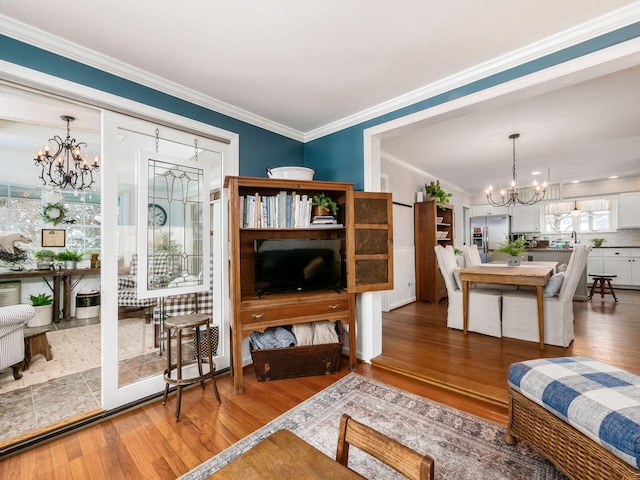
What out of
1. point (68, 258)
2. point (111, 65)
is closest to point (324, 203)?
point (111, 65)

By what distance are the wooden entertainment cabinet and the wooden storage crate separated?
0.19 meters

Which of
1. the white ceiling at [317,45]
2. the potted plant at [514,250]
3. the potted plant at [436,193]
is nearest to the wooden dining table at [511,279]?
the potted plant at [514,250]

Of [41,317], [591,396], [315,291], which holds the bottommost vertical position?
[41,317]

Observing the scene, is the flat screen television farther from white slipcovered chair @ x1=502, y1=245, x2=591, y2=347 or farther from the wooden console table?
the wooden console table

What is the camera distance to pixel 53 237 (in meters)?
5.15

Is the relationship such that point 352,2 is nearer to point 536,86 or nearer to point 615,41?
point 536,86

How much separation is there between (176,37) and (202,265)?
1778 millimetres

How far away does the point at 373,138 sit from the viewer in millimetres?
3107

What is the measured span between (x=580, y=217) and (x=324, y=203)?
8.05 metres

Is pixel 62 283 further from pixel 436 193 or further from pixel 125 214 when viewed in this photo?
pixel 436 193

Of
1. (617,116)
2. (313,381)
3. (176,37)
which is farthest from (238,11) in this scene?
(617,116)

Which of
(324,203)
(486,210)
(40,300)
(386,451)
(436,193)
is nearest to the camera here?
(386,451)

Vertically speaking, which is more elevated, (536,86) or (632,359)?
(536,86)

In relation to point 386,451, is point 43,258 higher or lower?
higher
